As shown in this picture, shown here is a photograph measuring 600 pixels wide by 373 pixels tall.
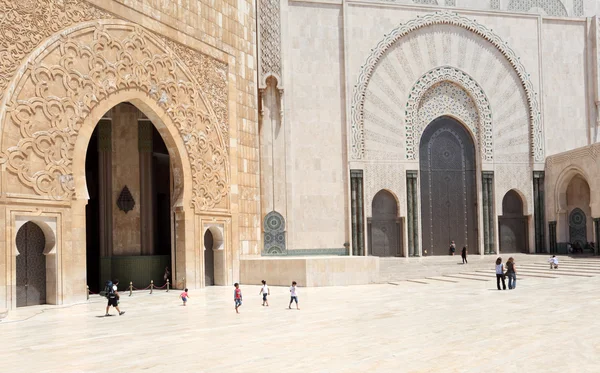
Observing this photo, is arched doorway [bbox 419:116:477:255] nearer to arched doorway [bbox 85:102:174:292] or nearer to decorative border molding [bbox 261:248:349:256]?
decorative border molding [bbox 261:248:349:256]

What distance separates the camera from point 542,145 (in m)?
20.6

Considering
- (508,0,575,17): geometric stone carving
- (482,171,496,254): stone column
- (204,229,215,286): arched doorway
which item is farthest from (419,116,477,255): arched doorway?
(204,229,215,286): arched doorway

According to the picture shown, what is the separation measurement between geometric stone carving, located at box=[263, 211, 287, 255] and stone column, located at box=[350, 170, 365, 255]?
2.12 meters

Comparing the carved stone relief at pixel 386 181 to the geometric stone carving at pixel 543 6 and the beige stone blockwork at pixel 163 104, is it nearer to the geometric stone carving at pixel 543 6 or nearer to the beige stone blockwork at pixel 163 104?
the beige stone blockwork at pixel 163 104

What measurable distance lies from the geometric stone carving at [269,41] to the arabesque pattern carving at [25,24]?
741cm

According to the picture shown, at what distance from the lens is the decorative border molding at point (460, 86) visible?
19656mm

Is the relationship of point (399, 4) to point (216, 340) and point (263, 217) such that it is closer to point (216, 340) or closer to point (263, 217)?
point (263, 217)

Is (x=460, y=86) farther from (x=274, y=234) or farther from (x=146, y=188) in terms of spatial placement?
(x=146, y=188)

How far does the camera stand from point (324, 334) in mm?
7680

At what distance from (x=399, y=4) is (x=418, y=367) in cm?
1553

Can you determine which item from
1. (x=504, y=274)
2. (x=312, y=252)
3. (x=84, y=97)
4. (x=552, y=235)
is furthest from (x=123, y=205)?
(x=552, y=235)

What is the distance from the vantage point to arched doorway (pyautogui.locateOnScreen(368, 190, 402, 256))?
19.4 meters

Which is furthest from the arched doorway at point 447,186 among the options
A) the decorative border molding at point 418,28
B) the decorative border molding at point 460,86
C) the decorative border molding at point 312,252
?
the decorative border molding at point 312,252

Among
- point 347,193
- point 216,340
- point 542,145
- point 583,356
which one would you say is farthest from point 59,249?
point 542,145
